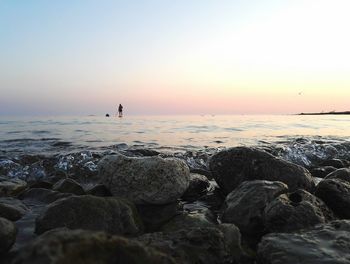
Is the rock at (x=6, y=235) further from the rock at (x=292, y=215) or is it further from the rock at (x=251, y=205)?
the rock at (x=292, y=215)

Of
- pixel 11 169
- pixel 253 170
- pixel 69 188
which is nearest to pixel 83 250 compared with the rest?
pixel 69 188

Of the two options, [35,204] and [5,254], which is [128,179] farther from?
[5,254]

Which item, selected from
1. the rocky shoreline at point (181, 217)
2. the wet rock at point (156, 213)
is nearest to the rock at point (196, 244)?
the rocky shoreline at point (181, 217)

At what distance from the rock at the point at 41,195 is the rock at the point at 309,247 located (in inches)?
151

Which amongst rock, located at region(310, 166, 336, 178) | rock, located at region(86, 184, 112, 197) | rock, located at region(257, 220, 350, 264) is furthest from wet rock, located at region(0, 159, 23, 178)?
rock, located at region(257, 220, 350, 264)

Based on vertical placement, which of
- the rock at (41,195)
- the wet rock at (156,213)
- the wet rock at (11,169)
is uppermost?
the rock at (41,195)

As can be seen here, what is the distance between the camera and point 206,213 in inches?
253

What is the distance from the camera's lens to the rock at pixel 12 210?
233 inches

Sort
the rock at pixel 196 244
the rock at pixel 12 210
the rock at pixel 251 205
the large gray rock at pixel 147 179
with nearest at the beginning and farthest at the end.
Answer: the rock at pixel 196 244 < the rock at pixel 251 205 < the rock at pixel 12 210 < the large gray rock at pixel 147 179

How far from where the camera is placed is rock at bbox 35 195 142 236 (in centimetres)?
502

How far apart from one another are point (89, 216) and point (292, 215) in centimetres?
259

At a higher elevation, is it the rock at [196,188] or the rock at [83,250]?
the rock at [83,250]

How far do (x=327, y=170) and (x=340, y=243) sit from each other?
6876 mm

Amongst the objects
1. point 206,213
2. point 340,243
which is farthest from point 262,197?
→ point 340,243
